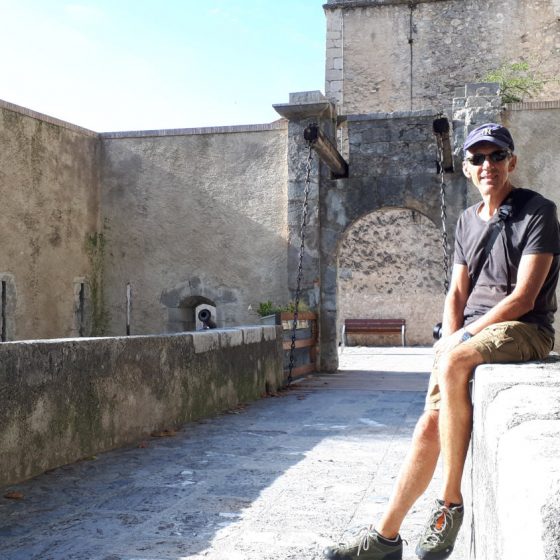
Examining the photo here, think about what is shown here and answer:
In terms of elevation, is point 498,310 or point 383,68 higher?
point 383,68

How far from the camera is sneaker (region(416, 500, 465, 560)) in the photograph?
7.46ft

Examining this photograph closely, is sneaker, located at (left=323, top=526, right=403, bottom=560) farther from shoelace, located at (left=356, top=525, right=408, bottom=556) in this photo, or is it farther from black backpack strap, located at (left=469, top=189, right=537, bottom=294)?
black backpack strap, located at (left=469, top=189, right=537, bottom=294)

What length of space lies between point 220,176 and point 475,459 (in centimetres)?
977

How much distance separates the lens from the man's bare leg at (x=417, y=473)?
8.01 ft

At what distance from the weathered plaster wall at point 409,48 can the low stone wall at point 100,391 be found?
41.2ft

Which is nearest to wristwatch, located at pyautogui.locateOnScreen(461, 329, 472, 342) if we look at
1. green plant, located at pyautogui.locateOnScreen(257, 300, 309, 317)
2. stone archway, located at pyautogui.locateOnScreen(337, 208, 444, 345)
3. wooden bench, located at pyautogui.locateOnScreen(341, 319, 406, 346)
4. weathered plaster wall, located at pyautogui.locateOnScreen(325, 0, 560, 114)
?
green plant, located at pyautogui.locateOnScreen(257, 300, 309, 317)

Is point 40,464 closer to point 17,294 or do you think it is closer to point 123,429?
point 123,429

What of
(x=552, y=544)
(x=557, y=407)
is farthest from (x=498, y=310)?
(x=552, y=544)

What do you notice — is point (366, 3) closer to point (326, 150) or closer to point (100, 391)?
point (326, 150)

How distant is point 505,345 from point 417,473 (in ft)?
1.62

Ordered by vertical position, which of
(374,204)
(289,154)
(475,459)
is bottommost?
(475,459)

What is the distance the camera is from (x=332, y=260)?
1107cm

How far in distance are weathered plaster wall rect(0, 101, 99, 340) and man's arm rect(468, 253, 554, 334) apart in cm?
847

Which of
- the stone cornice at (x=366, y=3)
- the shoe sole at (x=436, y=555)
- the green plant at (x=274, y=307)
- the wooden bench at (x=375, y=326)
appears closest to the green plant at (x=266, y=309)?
the green plant at (x=274, y=307)
